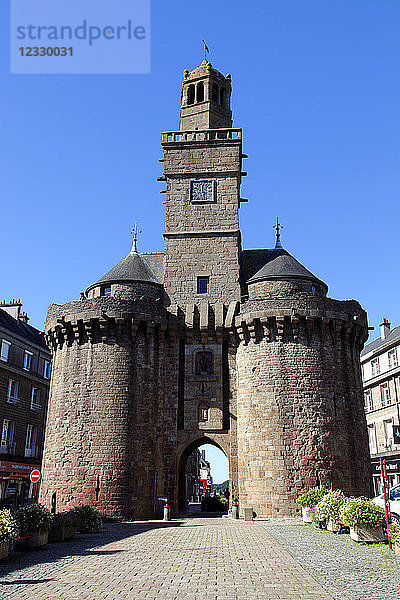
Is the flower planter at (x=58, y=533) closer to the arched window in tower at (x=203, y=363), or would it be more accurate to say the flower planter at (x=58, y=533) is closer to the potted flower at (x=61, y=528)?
the potted flower at (x=61, y=528)

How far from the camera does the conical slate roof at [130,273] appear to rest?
26.3m

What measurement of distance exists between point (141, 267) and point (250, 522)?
13.7m

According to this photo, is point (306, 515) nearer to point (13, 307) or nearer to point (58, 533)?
point (58, 533)

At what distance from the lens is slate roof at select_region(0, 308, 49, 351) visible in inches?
1283

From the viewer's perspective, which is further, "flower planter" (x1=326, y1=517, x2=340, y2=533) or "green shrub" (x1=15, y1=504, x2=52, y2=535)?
"flower planter" (x1=326, y1=517, x2=340, y2=533)

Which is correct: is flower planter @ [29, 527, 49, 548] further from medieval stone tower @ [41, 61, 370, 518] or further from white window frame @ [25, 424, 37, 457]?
white window frame @ [25, 424, 37, 457]

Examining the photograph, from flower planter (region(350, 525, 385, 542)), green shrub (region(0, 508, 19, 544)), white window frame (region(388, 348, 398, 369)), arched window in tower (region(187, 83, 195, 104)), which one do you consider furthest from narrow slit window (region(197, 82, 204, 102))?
green shrub (region(0, 508, 19, 544))

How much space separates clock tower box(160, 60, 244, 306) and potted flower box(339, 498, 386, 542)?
45.2ft

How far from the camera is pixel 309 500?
20.4 m

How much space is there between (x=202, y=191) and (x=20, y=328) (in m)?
15.8

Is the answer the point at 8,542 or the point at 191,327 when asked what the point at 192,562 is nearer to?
the point at 8,542

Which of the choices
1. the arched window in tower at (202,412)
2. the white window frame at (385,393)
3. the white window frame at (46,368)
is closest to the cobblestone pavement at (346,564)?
the arched window in tower at (202,412)

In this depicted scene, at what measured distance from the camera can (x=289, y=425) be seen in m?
22.3

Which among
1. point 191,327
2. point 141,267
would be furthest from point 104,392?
point 141,267
